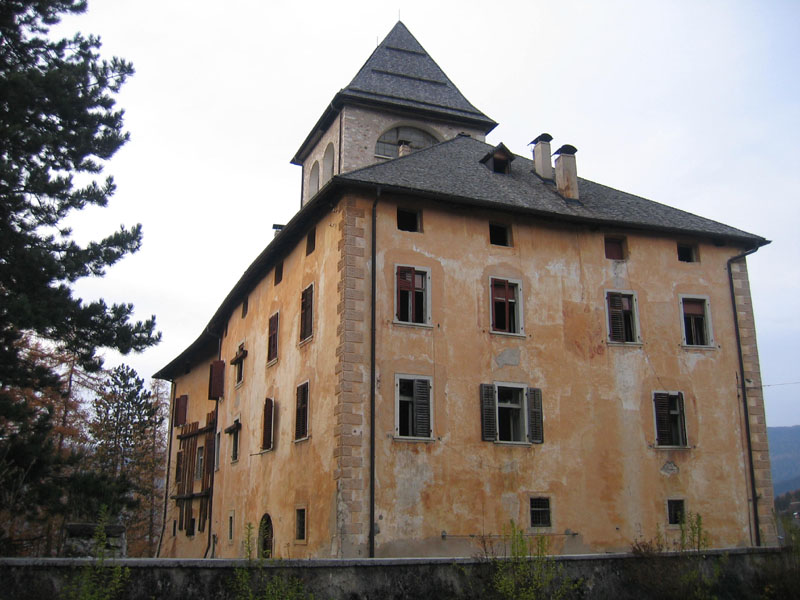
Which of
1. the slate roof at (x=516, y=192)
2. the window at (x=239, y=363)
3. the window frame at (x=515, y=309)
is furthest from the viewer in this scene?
the window at (x=239, y=363)

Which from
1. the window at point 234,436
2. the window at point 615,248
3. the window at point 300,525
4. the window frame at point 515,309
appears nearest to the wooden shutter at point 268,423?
the window at point 300,525

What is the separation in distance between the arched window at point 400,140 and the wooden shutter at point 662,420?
44.6 feet

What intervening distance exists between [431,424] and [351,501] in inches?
98.1

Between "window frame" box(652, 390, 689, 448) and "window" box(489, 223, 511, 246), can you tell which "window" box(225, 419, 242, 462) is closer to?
"window" box(489, 223, 511, 246)

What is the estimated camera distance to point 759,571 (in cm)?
1244

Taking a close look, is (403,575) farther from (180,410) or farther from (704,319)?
(180,410)

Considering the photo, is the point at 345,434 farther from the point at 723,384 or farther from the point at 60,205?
the point at 723,384

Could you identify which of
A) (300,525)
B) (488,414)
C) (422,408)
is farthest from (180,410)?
(488,414)

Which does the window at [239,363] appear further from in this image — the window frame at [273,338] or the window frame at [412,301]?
the window frame at [412,301]

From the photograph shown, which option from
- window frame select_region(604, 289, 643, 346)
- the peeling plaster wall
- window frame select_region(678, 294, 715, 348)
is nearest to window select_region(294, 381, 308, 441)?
the peeling plaster wall

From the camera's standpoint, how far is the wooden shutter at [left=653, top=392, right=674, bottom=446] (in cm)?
2053

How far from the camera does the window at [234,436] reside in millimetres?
26344

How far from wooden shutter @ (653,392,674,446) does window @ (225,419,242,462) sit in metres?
12.8

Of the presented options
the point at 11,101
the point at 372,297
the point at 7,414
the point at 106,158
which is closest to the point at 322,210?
the point at 372,297
